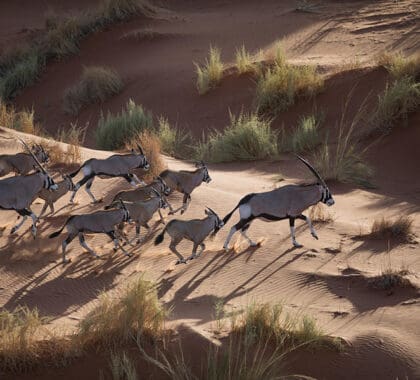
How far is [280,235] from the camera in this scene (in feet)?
33.2

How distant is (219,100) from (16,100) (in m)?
7.83

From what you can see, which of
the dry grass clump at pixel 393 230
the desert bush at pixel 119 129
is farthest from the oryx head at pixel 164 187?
the desert bush at pixel 119 129

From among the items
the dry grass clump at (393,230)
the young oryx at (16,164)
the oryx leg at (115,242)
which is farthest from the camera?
the young oryx at (16,164)

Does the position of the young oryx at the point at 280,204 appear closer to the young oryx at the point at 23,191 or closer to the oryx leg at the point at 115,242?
the oryx leg at the point at 115,242

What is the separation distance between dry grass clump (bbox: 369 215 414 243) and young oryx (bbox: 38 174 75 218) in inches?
176

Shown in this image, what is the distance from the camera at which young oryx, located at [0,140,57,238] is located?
9.62 meters

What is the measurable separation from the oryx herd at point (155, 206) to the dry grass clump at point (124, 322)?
7.10ft

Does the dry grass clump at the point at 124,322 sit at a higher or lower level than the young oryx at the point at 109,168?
higher

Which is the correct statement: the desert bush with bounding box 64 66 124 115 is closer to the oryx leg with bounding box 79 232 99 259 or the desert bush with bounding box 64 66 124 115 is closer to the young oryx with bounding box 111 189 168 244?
the young oryx with bounding box 111 189 168 244

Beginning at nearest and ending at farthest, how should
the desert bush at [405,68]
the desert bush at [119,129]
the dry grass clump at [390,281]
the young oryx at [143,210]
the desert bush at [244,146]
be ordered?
the dry grass clump at [390,281] → the young oryx at [143,210] → the desert bush at [244,146] → the desert bush at [405,68] → the desert bush at [119,129]

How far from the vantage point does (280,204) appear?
368 inches

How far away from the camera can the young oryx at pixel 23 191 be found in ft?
31.6

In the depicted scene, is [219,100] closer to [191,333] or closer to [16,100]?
[16,100]

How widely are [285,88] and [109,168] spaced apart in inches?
310
